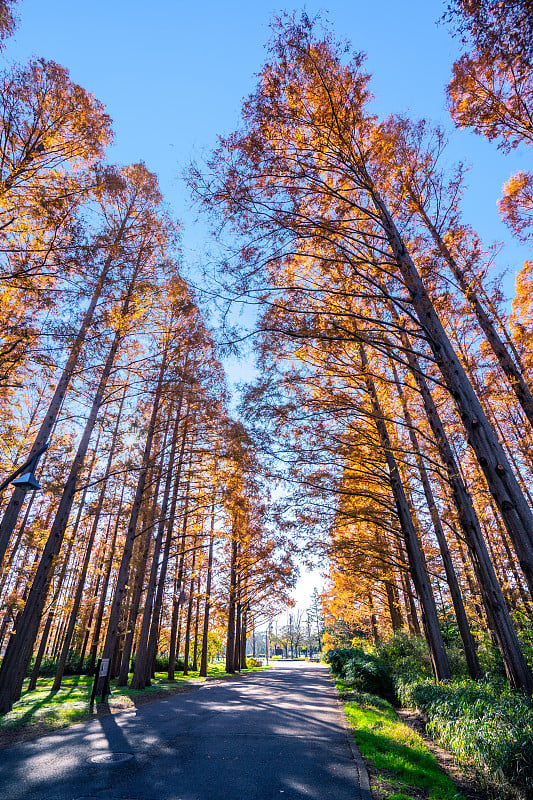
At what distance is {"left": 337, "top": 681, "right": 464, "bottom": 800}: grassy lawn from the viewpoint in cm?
398

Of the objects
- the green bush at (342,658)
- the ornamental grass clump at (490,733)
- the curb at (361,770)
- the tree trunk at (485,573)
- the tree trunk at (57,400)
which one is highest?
the tree trunk at (57,400)

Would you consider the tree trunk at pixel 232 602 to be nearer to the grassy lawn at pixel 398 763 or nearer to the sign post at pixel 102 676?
the sign post at pixel 102 676

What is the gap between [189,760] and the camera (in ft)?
16.3

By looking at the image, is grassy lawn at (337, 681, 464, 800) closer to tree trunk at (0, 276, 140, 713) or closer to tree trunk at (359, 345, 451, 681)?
tree trunk at (359, 345, 451, 681)

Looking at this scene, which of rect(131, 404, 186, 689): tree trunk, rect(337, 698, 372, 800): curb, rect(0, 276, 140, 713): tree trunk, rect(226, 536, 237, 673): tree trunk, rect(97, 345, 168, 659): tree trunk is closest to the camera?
rect(337, 698, 372, 800): curb

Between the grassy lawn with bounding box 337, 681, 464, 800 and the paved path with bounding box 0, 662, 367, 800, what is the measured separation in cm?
28

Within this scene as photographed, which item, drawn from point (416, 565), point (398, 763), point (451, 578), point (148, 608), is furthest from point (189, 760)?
point (148, 608)

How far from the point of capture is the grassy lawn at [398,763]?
3.98m

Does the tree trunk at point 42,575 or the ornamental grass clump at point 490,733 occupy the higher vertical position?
the tree trunk at point 42,575

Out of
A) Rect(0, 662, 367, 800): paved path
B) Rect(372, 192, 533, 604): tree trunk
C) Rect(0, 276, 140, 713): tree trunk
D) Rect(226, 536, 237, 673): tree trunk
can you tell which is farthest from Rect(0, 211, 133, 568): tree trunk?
Rect(226, 536, 237, 673): tree trunk

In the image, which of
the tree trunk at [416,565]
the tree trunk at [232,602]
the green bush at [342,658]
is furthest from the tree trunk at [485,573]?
the tree trunk at [232,602]

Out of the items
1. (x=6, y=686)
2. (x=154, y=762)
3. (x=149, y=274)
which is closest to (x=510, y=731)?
(x=154, y=762)

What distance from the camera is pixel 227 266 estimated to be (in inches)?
229

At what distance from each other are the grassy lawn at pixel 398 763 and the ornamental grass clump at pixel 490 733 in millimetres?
396
